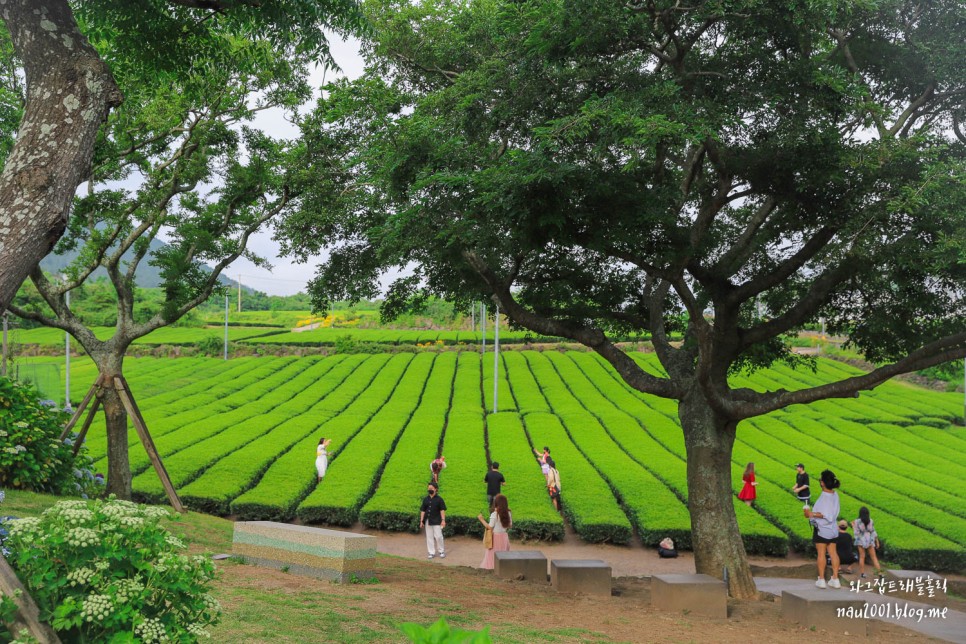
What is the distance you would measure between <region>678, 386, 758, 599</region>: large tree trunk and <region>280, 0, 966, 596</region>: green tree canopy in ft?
→ 0.07

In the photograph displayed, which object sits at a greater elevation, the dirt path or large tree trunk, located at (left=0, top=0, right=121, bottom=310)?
large tree trunk, located at (left=0, top=0, right=121, bottom=310)

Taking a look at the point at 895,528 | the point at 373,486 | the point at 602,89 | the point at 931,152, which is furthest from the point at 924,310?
the point at 373,486

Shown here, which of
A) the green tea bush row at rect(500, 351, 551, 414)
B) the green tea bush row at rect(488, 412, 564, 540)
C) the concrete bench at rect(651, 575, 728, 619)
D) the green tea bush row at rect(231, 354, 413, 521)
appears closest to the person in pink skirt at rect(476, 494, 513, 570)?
the concrete bench at rect(651, 575, 728, 619)

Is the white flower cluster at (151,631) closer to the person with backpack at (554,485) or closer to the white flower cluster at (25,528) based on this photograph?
the white flower cluster at (25,528)

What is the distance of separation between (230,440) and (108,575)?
1898cm

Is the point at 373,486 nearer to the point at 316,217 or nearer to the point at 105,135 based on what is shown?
the point at 316,217

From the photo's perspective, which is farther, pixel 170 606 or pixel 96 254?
pixel 96 254

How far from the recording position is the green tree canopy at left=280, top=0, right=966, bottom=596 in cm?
771

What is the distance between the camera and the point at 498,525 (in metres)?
11.0

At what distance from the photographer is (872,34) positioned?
29.0 ft

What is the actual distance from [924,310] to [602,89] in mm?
5167

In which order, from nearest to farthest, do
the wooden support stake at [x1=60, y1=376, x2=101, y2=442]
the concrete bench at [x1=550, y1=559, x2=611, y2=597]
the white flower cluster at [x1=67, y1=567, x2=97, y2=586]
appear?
the white flower cluster at [x1=67, y1=567, x2=97, y2=586] < the concrete bench at [x1=550, y1=559, x2=611, y2=597] < the wooden support stake at [x1=60, y1=376, x2=101, y2=442]

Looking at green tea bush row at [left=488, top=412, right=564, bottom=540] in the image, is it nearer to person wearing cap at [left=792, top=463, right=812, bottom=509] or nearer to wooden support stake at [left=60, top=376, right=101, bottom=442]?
person wearing cap at [left=792, top=463, right=812, bottom=509]

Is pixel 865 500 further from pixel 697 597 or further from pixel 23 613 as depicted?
pixel 23 613
